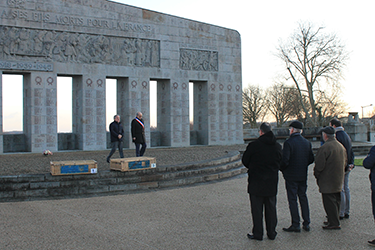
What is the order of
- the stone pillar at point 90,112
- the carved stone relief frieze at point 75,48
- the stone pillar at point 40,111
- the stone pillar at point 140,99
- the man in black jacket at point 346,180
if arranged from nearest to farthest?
the man in black jacket at point 346,180, the carved stone relief frieze at point 75,48, the stone pillar at point 40,111, the stone pillar at point 90,112, the stone pillar at point 140,99

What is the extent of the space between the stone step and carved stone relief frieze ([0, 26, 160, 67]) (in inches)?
A: 405

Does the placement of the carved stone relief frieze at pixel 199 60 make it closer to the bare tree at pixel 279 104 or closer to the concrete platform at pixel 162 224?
the concrete platform at pixel 162 224

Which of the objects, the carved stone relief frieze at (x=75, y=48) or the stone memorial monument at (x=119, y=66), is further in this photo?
the stone memorial monument at (x=119, y=66)

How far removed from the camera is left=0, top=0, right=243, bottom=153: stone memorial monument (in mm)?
18375

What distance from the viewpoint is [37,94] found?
18406 millimetres

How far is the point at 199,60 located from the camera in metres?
22.7

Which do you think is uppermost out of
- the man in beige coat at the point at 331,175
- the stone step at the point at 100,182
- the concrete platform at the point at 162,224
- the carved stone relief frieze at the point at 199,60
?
the carved stone relief frieze at the point at 199,60

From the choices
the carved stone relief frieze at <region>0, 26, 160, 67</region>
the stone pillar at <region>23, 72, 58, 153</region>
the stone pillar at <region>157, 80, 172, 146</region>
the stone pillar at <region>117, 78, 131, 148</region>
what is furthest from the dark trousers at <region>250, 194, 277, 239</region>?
the stone pillar at <region>157, 80, 172, 146</region>

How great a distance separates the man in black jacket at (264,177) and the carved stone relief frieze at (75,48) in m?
15.7

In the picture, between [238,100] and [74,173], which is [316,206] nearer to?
[74,173]

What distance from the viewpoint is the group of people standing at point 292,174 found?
18.5 feet

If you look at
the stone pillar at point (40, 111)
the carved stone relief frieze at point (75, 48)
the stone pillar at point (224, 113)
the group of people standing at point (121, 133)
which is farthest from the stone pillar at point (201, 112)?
the group of people standing at point (121, 133)

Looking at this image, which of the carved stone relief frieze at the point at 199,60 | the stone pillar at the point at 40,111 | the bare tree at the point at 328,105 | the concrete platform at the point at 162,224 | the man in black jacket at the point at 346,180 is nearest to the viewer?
the concrete platform at the point at 162,224

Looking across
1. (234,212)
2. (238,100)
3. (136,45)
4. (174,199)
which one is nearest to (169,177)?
(174,199)
